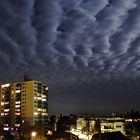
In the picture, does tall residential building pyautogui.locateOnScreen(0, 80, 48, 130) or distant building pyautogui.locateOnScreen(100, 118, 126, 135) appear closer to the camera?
distant building pyautogui.locateOnScreen(100, 118, 126, 135)

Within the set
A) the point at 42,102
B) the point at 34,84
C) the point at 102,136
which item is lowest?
the point at 102,136

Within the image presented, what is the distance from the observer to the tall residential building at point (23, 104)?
387 ft

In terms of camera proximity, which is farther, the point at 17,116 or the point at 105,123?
the point at 17,116

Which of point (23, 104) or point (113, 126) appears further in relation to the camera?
point (23, 104)

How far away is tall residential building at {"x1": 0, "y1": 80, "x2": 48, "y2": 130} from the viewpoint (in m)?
118

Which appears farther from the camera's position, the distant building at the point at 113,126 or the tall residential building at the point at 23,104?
the tall residential building at the point at 23,104

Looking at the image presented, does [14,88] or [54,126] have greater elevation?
[14,88]

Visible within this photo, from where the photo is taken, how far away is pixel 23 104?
120812mm

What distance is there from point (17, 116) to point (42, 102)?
1251 cm

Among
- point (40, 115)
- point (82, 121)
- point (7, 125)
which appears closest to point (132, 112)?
point (82, 121)

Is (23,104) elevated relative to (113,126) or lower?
elevated

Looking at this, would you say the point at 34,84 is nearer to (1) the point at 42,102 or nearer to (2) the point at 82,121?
(1) the point at 42,102

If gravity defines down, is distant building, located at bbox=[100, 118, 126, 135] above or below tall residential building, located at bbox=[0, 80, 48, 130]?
below

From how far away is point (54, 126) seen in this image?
128000 mm
